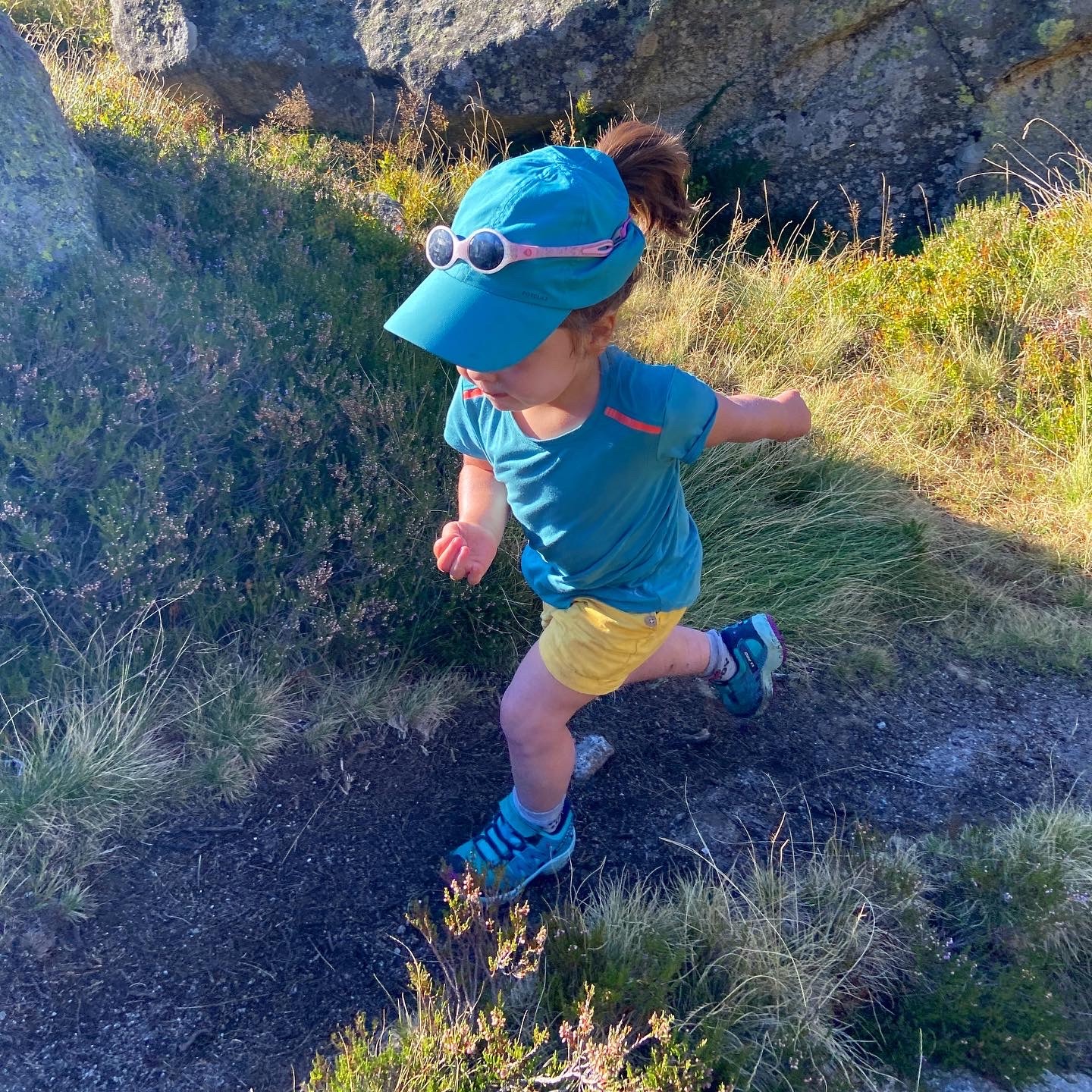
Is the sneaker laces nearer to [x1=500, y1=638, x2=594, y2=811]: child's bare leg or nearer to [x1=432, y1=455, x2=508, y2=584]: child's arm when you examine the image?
[x1=500, y1=638, x2=594, y2=811]: child's bare leg

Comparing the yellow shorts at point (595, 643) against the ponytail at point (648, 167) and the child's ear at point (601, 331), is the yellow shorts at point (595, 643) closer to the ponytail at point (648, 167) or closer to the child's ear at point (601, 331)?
the child's ear at point (601, 331)

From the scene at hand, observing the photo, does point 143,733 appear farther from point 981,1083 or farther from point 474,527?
point 981,1083

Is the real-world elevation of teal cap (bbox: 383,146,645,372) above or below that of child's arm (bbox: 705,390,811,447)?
above

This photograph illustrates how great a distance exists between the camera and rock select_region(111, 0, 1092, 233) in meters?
6.00

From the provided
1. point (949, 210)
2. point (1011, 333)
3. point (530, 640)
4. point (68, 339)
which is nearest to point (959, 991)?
point (530, 640)

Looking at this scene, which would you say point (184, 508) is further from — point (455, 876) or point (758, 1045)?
point (758, 1045)

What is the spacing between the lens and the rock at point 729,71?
600 cm

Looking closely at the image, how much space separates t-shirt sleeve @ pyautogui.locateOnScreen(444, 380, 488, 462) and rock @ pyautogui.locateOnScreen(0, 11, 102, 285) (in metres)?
1.81

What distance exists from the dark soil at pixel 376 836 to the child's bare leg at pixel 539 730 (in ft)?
0.98

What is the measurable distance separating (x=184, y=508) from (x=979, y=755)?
262 centimetres

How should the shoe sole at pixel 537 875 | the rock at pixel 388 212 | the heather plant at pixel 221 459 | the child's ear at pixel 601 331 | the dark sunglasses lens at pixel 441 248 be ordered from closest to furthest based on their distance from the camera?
the dark sunglasses lens at pixel 441 248, the child's ear at pixel 601 331, the shoe sole at pixel 537 875, the heather plant at pixel 221 459, the rock at pixel 388 212

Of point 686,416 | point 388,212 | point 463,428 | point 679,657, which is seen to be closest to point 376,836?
point 679,657

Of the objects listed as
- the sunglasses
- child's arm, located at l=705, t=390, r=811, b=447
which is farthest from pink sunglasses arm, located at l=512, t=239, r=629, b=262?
child's arm, located at l=705, t=390, r=811, b=447

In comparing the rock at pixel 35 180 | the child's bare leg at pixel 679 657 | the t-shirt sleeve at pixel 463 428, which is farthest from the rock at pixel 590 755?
the rock at pixel 35 180
